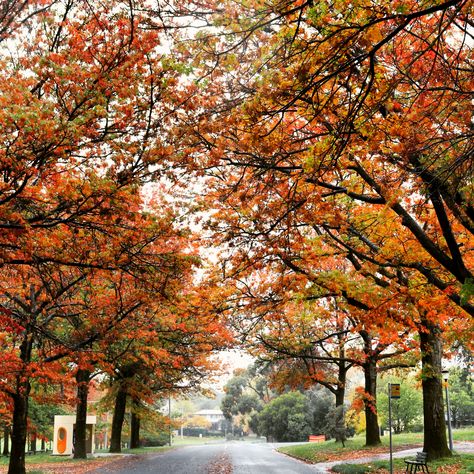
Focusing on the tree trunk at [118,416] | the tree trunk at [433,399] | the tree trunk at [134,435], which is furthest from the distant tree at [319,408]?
the tree trunk at [433,399]

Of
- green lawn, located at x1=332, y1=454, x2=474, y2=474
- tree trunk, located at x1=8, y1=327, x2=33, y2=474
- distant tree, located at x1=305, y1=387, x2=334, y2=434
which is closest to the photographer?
green lawn, located at x1=332, y1=454, x2=474, y2=474

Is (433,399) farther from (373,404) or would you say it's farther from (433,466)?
(373,404)

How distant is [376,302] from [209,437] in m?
90.1

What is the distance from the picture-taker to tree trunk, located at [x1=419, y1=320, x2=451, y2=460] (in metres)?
15.5

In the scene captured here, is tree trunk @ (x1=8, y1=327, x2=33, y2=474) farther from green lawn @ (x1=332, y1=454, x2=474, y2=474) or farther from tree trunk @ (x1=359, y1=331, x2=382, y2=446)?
tree trunk @ (x1=359, y1=331, x2=382, y2=446)

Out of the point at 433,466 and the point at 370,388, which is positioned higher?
the point at 370,388

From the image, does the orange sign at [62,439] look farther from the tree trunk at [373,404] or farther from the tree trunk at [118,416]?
the tree trunk at [373,404]

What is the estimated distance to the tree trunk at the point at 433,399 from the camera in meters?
15.5

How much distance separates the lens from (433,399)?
15.9m

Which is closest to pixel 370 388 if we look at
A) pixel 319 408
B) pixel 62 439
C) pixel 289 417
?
pixel 62 439

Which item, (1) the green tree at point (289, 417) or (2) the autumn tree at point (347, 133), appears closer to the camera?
(2) the autumn tree at point (347, 133)

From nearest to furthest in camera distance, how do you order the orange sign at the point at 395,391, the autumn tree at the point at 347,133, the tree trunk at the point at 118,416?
the autumn tree at the point at 347,133 → the orange sign at the point at 395,391 → the tree trunk at the point at 118,416

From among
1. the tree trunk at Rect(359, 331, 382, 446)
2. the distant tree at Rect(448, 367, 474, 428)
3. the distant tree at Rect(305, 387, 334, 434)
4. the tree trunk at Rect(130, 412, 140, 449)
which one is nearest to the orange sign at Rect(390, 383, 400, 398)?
the tree trunk at Rect(359, 331, 382, 446)

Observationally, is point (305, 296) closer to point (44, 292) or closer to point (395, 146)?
point (395, 146)
